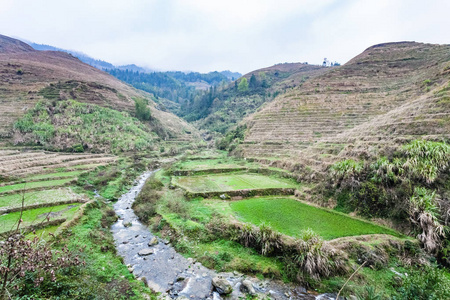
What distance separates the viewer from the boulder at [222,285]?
426 inches

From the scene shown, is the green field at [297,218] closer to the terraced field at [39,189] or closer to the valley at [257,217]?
the valley at [257,217]

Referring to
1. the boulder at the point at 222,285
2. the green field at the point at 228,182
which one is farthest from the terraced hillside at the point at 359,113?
the boulder at the point at 222,285

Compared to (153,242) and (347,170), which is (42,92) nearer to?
(153,242)

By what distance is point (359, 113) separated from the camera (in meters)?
41.5

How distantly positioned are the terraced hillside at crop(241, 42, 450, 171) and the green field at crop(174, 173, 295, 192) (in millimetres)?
5008

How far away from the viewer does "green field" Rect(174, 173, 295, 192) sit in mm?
24308

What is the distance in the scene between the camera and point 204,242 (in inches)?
603

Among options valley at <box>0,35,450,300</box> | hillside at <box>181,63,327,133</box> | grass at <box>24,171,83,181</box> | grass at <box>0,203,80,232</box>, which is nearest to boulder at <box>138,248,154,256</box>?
valley at <box>0,35,450,300</box>

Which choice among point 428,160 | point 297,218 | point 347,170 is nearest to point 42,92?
point 297,218

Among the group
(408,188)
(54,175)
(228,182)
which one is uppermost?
(408,188)

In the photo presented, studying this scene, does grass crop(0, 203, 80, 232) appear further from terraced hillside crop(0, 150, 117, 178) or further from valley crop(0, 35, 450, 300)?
terraced hillside crop(0, 150, 117, 178)

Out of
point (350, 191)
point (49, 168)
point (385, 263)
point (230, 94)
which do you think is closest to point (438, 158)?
point (350, 191)

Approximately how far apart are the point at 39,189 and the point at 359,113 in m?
53.6

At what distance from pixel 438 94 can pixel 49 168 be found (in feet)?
172
